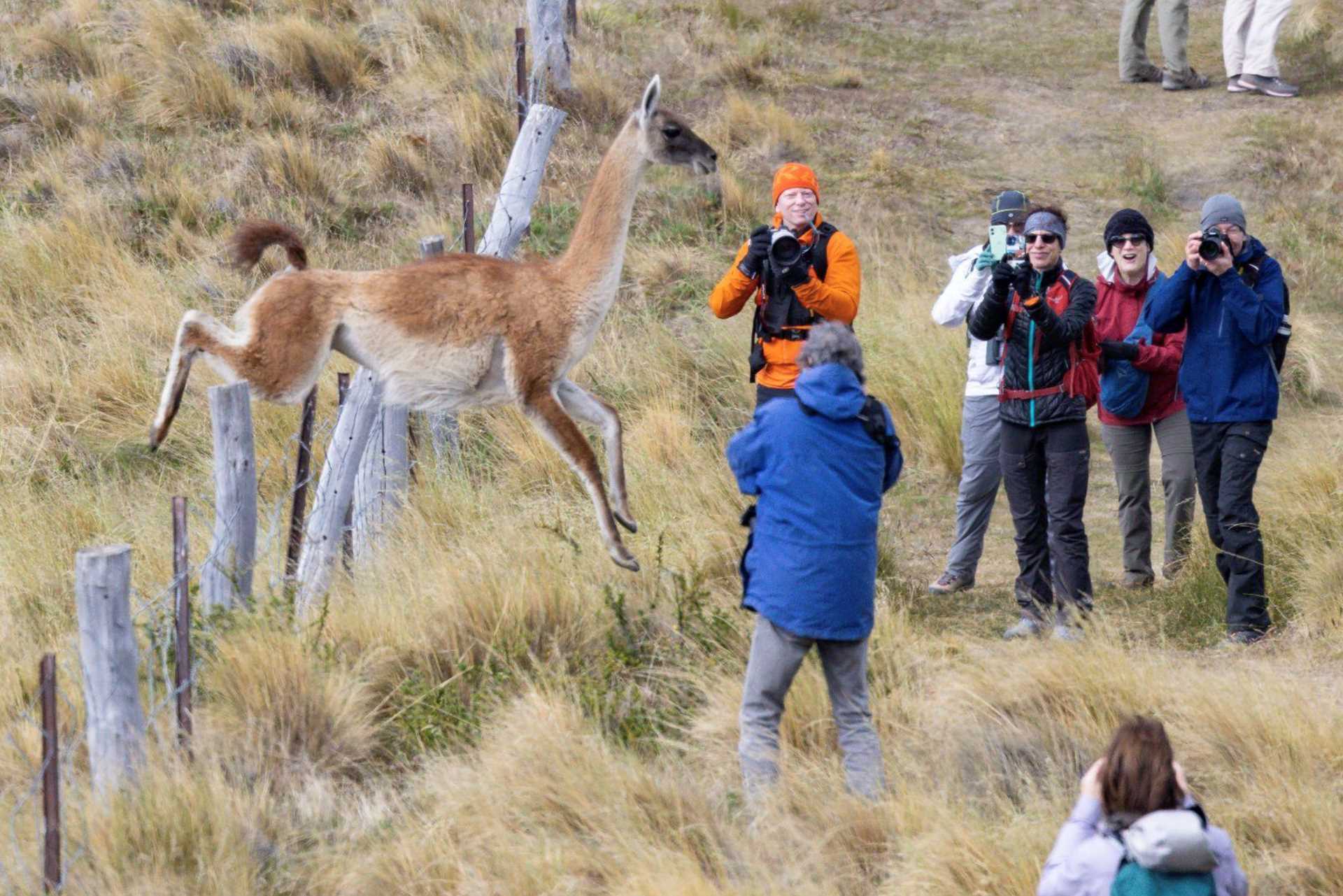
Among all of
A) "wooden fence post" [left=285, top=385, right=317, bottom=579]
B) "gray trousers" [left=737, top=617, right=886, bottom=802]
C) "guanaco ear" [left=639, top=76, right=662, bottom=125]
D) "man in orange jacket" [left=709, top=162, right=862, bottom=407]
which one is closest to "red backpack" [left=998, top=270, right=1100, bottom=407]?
"man in orange jacket" [left=709, top=162, right=862, bottom=407]

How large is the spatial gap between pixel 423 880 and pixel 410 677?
1325 millimetres

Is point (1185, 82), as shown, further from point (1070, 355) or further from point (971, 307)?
point (1070, 355)

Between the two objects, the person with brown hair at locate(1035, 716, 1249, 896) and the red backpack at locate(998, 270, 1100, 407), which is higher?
the red backpack at locate(998, 270, 1100, 407)

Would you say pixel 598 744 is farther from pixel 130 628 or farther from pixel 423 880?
pixel 130 628

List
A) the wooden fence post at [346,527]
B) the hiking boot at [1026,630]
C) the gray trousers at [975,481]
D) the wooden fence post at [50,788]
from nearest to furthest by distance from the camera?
the wooden fence post at [50,788]
the wooden fence post at [346,527]
the hiking boot at [1026,630]
the gray trousers at [975,481]

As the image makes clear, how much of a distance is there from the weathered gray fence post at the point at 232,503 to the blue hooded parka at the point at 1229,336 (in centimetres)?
358

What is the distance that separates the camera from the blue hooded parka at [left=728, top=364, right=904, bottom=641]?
4.26 metres

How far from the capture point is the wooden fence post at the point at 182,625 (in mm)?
4547

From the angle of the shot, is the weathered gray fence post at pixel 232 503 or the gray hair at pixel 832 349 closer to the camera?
the gray hair at pixel 832 349

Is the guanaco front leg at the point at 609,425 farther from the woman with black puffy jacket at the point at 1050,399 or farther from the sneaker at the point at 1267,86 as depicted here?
the sneaker at the point at 1267,86

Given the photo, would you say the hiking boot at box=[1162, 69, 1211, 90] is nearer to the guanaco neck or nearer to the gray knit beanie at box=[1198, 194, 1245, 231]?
the gray knit beanie at box=[1198, 194, 1245, 231]

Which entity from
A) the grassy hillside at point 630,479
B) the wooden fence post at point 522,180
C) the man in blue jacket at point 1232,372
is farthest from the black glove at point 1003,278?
the wooden fence post at point 522,180

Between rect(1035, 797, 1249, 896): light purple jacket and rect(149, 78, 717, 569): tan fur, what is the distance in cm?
192

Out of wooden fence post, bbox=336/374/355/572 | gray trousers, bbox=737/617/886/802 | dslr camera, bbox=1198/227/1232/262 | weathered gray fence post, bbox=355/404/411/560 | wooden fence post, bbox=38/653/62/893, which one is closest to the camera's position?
wooden fence post, bbox=38/653/62/893
